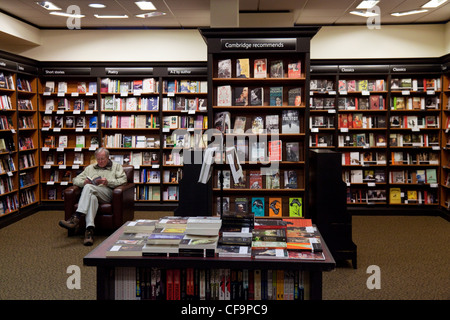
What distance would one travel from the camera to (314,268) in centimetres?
218

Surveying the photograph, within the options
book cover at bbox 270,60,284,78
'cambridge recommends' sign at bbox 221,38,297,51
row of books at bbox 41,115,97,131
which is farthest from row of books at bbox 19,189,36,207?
book cover at bbox 270,60,284,78

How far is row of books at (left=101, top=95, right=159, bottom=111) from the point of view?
729 centimetres

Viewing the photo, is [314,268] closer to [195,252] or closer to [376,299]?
[195,252]

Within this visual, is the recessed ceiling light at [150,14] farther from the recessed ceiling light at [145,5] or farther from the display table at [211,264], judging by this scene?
the display table at [211,264]

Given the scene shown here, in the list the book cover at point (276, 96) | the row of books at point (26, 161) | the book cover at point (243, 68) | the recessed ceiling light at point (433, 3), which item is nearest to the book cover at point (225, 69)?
the book cover at point (243, 68)

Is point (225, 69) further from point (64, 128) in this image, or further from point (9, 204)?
point (9, 204)

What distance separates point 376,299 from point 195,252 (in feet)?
6.54

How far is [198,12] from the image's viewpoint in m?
6.49

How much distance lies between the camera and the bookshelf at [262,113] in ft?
15.8

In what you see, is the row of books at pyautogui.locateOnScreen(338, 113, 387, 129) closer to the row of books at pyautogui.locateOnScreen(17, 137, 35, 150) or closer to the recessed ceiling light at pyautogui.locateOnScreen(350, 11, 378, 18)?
the recessed ceiling light at pyautogui.locateOnScreen(350, 11, 378, 18)

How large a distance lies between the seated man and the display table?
2.97 meters

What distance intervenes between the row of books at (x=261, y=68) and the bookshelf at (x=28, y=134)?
3739mm

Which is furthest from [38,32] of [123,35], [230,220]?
[230,220]

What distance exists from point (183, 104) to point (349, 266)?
4204 millimetres
